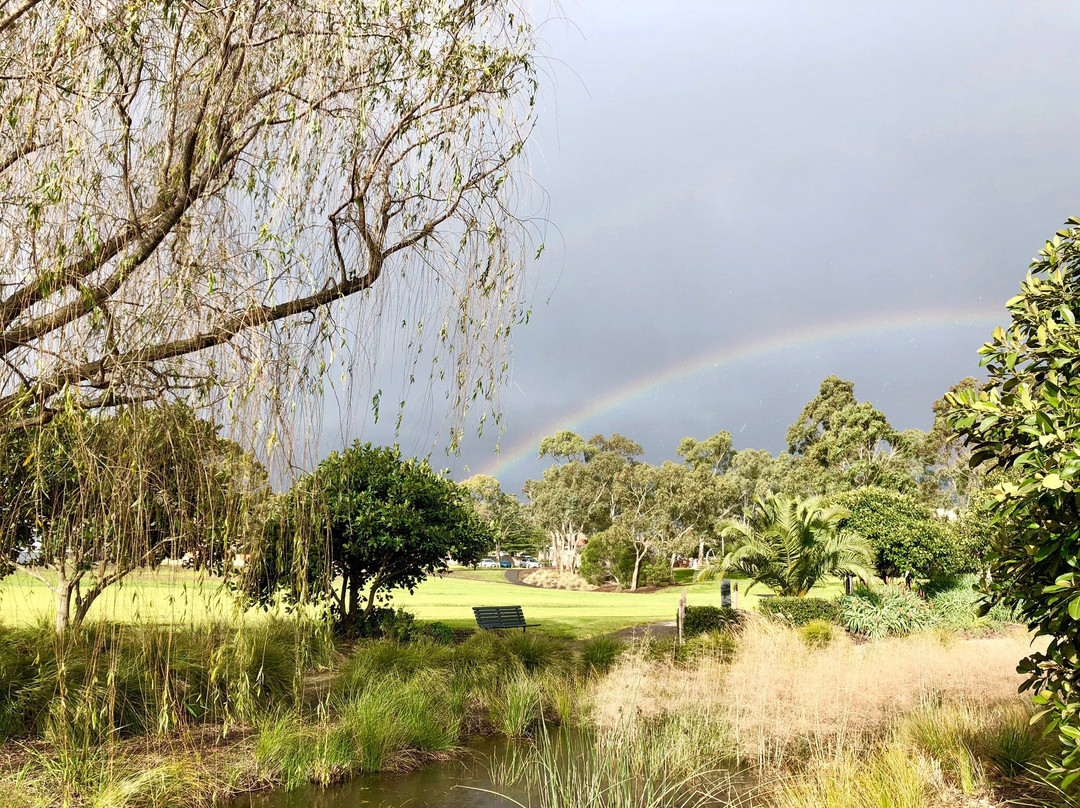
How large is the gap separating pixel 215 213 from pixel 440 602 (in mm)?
26829

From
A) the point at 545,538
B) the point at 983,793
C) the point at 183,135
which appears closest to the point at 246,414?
the point at 183,135

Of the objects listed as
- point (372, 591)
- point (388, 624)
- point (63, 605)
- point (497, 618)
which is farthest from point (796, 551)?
point (63, 605)

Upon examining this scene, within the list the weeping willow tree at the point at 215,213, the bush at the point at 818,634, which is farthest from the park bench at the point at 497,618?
the weeping willow tree at the point at 215,213

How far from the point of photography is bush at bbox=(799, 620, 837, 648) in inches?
466

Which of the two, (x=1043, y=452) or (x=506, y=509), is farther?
(x=506, y=509)

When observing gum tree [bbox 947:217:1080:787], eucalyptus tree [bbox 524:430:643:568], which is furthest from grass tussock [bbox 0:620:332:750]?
eucalyptus tree [bbox 524:430:643:568]

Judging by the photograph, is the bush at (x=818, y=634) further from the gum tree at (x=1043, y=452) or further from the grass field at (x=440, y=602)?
the gum tree at (x=1043, y=452)

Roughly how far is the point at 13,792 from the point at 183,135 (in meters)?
4.29

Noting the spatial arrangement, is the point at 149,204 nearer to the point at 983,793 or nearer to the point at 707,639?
the point at 983,793

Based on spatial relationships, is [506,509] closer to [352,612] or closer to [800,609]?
[800,609]

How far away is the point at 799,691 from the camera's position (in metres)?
8.45

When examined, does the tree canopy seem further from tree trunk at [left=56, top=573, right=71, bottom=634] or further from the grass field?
the grass field

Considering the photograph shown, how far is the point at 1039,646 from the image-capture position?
1098 cm

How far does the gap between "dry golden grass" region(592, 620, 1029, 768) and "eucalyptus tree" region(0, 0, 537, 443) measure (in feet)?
13.1
